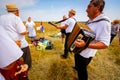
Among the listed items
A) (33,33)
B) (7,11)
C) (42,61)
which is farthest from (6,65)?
(33,33)

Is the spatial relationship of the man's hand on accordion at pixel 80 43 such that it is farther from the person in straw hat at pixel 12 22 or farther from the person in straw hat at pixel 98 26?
the person in straw hat at pixel 12 22

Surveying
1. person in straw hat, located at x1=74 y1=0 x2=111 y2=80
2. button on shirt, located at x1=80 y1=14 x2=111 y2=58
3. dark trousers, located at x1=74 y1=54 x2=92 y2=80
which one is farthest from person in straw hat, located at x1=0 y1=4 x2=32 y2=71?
button on shirt, located at x1=80 y1=14 x2=111 y2=58

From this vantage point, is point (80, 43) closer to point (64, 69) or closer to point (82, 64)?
point (82, 64)

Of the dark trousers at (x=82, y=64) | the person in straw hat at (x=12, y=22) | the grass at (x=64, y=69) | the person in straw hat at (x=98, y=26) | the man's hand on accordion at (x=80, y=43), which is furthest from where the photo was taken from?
the grass at (x=64, y=69)

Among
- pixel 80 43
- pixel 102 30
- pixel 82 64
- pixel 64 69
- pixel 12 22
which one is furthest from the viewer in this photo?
pixel 64 69

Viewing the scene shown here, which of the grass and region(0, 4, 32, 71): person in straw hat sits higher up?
region(0, 4, 32, 71): person in straw hat

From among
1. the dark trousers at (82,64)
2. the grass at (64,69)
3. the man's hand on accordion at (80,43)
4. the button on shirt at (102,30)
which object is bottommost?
the grass at (64,69)

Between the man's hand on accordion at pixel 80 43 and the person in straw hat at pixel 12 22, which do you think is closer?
the man's hand on accordion at pixel 80 43

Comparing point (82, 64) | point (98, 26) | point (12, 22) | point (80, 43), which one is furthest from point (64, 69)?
point (80, 43)

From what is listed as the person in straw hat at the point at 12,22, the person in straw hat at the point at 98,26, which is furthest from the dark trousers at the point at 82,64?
the person in straw hat at the point at 12,22

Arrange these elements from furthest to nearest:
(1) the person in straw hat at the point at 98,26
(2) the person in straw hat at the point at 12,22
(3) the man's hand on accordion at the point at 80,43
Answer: (2) the person in straw hat at the point at 12,22 → (1) the person in straw hat at the point at 98,26 → (3) the man's hand on accordion at the point at 80,43

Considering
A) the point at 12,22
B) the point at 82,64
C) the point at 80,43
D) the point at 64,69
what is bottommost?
the point at 64,69

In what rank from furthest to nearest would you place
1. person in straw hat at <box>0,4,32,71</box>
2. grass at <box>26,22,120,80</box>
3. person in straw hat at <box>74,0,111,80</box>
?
grass at <box>26,22,120,80</box>, person in straw hat at <box>0,4,32,71</box>, person in straw hat at <box>74,0,111,80</box>

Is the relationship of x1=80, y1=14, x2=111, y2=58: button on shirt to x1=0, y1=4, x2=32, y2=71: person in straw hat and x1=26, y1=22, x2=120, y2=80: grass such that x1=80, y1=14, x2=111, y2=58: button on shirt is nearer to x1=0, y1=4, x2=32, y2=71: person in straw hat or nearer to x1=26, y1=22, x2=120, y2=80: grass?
x1=0, y1=4, x2=32, y2=71: person in straw hat
